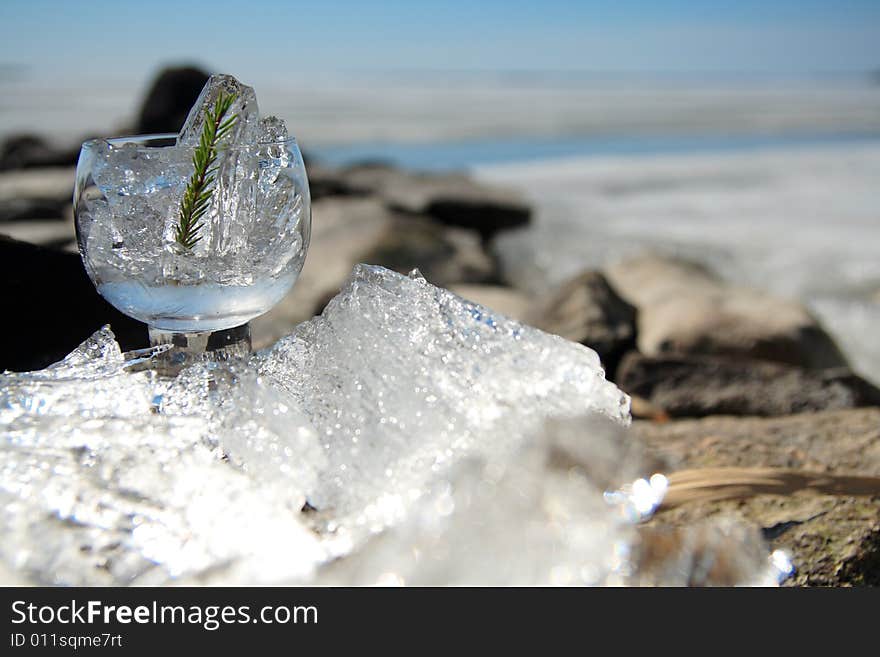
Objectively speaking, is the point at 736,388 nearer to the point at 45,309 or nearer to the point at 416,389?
the point at 416,389

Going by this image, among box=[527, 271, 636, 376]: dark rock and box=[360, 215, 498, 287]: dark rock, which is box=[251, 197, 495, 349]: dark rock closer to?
box=[360, 215, 498, 287]: dark rock

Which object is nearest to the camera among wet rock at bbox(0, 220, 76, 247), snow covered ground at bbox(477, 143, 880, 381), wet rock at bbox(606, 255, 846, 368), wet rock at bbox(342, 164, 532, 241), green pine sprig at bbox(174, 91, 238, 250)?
green pine sprig at bbox(174, 91, 238, 250)

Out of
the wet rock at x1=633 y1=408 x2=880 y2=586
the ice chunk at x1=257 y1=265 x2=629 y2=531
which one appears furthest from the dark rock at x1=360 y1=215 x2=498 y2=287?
the ice chunk at x1=257 y1=265 x2=629 y2=531

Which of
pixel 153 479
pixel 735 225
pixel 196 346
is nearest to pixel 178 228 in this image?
pixel 196 346

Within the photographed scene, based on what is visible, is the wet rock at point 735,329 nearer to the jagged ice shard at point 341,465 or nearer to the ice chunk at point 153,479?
the jagged ice shard at point 341,465
